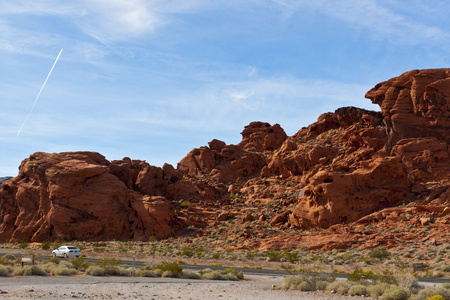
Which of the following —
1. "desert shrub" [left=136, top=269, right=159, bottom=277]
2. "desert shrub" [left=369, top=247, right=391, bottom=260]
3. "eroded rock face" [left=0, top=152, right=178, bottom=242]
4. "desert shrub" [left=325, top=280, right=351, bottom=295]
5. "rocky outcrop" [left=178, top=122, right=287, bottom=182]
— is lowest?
"desert shrub" [left=369, top=247, right=391, bottom=260]

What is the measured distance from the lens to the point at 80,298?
1269cm

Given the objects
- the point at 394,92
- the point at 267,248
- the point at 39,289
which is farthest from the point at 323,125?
the point at 39,289

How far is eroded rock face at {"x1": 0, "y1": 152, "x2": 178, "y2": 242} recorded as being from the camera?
52562 mm

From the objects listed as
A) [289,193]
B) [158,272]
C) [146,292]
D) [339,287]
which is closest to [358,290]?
[339,287]

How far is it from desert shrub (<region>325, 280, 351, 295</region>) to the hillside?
2015 centimetres

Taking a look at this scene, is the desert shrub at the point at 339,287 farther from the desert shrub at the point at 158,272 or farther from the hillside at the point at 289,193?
the hillside at the point at 289,193

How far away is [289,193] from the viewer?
57.1 meters

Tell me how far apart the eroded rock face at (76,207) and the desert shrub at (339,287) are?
37972 mm

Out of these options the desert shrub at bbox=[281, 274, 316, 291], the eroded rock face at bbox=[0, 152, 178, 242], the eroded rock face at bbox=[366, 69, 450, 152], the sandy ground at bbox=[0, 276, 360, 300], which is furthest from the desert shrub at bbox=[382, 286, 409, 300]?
the eroded rock face at bbox=[366, 69, 450, 152]

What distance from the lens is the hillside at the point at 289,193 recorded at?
40969 millimetres

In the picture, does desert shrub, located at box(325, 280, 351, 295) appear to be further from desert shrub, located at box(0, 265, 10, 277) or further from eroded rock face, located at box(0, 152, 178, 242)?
eroded rock face, located at box(0, 152, 178, 242)

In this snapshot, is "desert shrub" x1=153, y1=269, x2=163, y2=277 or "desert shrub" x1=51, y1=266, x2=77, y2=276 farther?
"desert shrub" x1=153, y1=269, x2=163, y2=277

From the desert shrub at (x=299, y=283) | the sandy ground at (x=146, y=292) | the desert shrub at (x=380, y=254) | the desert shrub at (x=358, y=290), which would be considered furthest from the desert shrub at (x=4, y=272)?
the desert shrub at (x=380, y=254)

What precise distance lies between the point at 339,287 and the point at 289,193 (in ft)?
136
